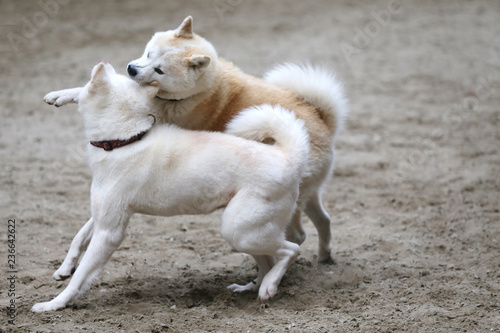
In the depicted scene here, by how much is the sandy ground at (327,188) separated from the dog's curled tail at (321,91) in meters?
0.97

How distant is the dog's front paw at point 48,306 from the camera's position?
306 cm

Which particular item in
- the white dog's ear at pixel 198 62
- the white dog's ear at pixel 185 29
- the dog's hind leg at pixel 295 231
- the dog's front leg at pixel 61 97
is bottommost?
the dog's hind leg at pixel 295 231

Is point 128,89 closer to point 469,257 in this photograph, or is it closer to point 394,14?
point 469,257

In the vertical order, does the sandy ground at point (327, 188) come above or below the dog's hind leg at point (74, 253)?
below

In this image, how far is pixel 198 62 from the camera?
10.9ft

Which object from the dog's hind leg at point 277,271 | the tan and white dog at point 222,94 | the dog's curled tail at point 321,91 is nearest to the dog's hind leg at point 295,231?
the tan and white dog at point 222,94

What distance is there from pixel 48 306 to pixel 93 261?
0.31m

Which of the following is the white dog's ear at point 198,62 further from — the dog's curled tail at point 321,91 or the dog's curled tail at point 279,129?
the dog's curled tail at point 321,91

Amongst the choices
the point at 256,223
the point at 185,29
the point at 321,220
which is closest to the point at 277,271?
the point at 256,223

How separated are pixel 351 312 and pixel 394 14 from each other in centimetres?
836

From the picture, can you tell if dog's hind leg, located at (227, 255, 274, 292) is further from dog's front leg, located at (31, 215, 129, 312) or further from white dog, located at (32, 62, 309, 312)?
dog's front leg, located at (31, 215, 129, 312)

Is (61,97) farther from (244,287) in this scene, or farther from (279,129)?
(244,287)

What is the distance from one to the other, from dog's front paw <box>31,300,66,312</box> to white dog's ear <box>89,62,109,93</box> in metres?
1.13

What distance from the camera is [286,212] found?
316 cm
